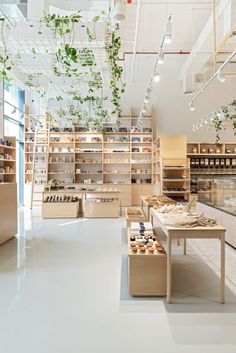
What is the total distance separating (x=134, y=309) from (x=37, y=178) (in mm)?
10161

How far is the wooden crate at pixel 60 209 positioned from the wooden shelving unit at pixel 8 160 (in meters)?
1.45

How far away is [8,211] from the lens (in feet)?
20.1

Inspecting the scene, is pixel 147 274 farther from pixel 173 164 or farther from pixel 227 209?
pixel 173 164

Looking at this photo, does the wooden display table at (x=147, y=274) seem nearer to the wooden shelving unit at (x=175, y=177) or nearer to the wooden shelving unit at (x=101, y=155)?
the wooden shelving unit at (x=175, y=177)

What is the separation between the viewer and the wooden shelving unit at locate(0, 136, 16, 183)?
364 inches

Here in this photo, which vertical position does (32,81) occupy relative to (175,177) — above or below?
above

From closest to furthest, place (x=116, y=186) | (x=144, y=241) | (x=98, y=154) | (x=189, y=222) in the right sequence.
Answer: (x=189, y=222), (x=144, y=241), (x=116, y=186), (x=98, y=154)

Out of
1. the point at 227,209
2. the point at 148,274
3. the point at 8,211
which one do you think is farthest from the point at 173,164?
the point at 148,274

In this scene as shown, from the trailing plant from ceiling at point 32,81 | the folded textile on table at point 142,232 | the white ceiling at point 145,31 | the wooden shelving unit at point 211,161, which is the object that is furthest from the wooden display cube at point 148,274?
the wooden shelving unit at point 211,161

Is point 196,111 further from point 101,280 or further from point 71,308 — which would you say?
point 71,308

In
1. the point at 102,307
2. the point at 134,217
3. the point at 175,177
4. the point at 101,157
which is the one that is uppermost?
the point at 101,157

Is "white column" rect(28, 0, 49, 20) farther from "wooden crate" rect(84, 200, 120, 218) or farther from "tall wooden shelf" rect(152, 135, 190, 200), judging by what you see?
"tall wooden shelf" rect(152, 135, 190, 200)

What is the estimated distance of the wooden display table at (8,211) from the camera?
5805 millimetres

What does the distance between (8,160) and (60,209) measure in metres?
2.13
